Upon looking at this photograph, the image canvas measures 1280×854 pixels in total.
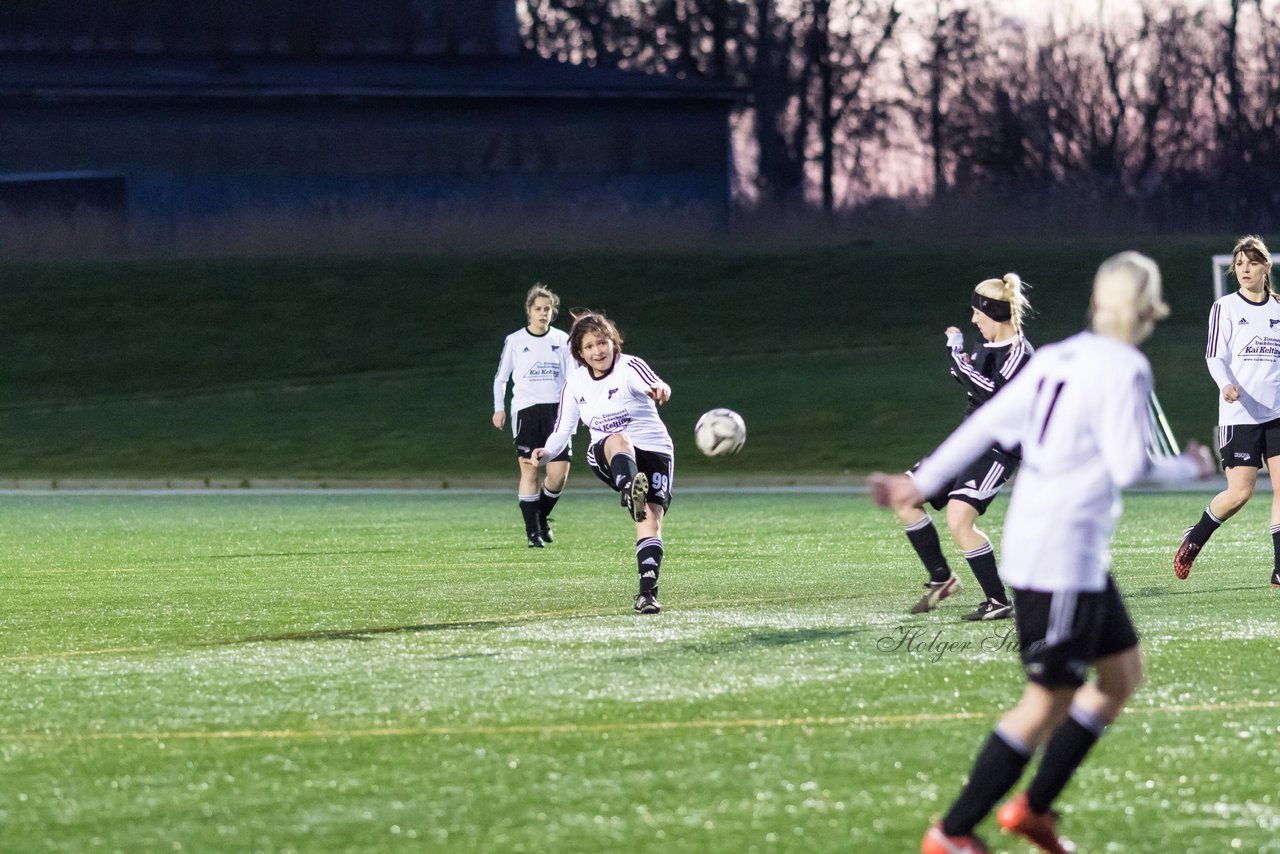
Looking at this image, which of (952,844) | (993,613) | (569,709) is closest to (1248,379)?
(993,613)

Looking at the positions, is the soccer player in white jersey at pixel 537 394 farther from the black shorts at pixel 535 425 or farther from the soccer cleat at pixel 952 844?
the soccer cleat at pixel 952 844

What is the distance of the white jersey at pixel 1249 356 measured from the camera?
39.0ft

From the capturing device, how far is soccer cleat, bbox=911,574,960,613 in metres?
10.4

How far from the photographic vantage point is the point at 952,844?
17.2ft

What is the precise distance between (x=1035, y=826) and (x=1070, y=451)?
1012mm

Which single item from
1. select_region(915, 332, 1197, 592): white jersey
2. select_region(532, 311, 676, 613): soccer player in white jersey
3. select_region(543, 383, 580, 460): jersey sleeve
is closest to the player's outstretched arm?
select_region(532, 311, 676, 613): soccer player in white jersey

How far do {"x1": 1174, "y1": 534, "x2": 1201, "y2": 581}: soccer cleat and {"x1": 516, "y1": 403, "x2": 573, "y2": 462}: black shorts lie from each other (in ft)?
19.1

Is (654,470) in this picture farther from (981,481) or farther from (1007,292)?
(1007,292)

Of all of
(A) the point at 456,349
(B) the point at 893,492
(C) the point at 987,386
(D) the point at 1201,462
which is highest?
(D) the point at 1201,462

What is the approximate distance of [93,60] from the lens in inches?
1837

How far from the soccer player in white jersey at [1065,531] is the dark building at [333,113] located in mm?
39030

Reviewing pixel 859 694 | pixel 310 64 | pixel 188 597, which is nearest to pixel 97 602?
pixel 188 597

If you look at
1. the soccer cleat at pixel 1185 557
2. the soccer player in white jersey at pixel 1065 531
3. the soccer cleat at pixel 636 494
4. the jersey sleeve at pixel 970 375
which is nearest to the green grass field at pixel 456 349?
the soccer cleat at pixel 1185 557

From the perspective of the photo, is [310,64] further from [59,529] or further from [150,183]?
[59,529]
